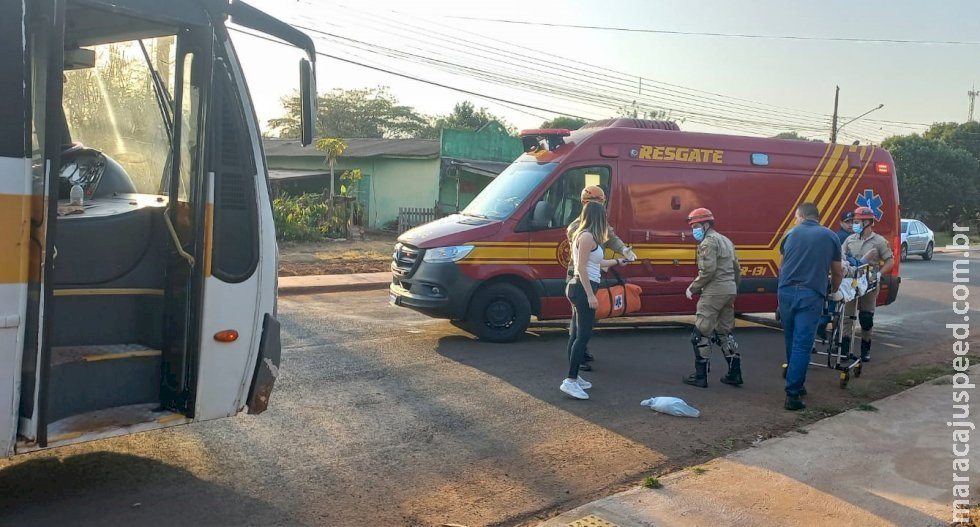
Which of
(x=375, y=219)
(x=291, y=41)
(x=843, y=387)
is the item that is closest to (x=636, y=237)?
(x=843, y=387)

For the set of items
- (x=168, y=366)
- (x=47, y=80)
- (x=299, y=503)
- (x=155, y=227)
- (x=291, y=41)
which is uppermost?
(x=291, y=41)

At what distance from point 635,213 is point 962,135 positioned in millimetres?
56654

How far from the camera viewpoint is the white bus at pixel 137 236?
384 cm

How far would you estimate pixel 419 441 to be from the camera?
19.0ft

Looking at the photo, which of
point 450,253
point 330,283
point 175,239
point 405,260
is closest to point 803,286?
point 450,253

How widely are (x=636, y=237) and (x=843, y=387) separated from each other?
10.4ft

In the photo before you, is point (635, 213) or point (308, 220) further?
point (308, 220)

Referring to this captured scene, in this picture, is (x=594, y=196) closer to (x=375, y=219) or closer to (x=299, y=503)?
Answer: (x=299, y=503)

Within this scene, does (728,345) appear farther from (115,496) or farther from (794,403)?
(115,496)

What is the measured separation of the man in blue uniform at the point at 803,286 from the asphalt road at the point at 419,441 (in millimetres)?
449

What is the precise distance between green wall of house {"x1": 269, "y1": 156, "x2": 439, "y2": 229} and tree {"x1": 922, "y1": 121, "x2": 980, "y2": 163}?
142ft

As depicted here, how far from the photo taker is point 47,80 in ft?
12.7

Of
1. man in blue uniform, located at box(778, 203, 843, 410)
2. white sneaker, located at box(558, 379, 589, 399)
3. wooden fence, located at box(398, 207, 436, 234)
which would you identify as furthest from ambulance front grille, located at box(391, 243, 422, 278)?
wooden fence, located at box(398, 207, 436, 234)

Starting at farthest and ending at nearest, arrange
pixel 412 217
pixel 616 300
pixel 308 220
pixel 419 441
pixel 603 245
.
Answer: pixel 412 217
pixel 308 220
pixel 616 300
pixel 603 245
pixel 419 441
